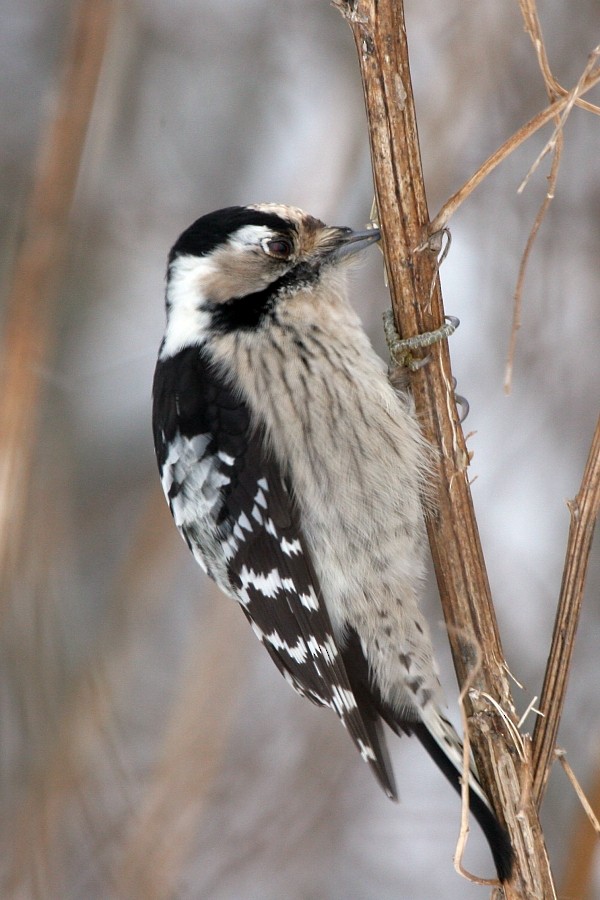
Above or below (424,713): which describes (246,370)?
above

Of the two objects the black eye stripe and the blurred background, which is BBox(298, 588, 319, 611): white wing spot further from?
the black eye stripe

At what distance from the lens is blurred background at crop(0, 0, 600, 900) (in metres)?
3.03

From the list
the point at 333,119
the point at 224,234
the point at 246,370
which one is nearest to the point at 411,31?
the point at 333,119

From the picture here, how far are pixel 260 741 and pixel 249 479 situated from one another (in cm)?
169

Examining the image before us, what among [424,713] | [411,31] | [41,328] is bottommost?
[424,713]

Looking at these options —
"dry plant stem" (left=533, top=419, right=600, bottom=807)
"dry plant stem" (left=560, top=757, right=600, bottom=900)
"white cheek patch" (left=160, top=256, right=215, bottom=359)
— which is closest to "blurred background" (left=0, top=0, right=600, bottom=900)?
"dry plant stem" (left=560, top=757, right=600, bottom=900)

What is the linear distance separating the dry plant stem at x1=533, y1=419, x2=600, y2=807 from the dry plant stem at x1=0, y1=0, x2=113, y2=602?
1.42 m

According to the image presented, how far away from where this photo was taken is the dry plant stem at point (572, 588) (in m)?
1.88

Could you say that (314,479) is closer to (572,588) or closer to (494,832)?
(572,588)

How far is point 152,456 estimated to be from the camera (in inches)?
173

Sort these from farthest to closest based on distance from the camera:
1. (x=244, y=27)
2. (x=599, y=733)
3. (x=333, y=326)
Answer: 1. (x=244, y=27)
2. (x=599, y=733)
3. (x=333, y=326)

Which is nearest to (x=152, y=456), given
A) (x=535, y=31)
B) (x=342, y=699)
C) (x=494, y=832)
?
(x=342, y=699)

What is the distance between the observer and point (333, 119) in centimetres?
390

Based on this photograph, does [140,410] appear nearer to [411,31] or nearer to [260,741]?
[260,741]
